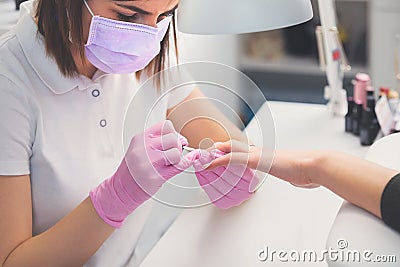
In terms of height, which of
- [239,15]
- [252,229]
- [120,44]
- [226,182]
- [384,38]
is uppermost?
[239,15]

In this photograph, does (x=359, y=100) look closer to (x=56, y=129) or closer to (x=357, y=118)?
(x=357, y=118)

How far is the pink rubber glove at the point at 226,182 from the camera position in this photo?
42.7 inches

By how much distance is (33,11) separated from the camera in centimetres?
114

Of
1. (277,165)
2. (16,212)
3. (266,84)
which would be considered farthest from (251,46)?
(16,212)

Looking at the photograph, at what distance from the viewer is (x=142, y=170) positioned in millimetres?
993

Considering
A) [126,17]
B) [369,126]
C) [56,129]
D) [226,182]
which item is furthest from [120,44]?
[369,126]

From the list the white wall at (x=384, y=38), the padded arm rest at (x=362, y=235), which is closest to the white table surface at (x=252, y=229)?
the padded arm rest at (x=362, y=235)

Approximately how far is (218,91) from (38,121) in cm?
31

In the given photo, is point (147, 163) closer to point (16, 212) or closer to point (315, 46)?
point (16, 212)

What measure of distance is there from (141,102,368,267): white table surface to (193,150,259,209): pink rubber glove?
1.4 inches

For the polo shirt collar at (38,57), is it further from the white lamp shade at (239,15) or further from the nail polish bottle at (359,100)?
the nail polish bottle at (359,100)

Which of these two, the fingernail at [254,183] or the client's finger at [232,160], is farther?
the fingernail at [254,183]

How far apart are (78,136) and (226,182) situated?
0.91 ft

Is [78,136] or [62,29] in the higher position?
[62,29]
